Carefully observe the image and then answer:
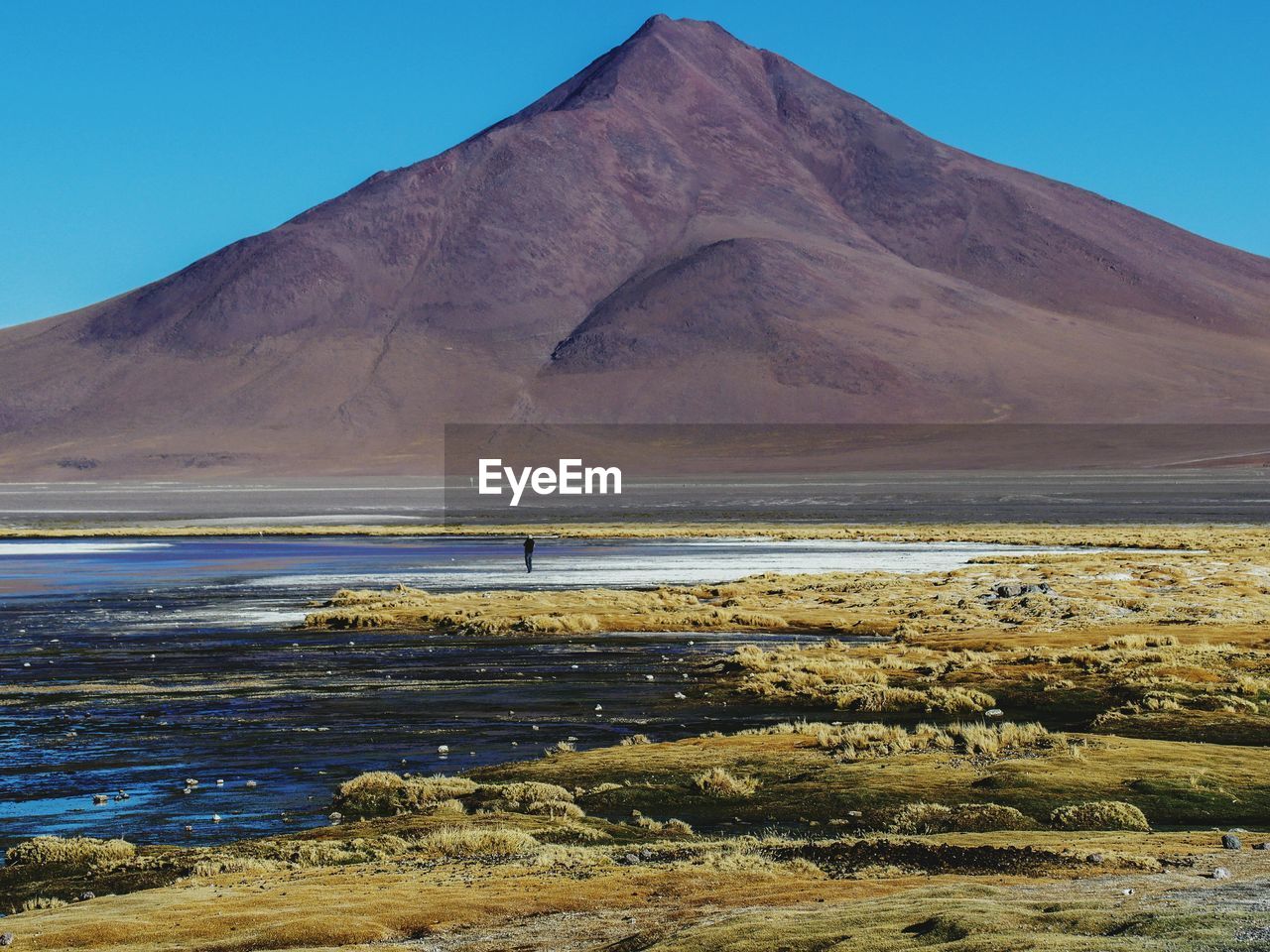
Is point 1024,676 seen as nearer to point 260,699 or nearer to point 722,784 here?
point 722,784

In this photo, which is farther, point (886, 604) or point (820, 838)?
point (886, 604)

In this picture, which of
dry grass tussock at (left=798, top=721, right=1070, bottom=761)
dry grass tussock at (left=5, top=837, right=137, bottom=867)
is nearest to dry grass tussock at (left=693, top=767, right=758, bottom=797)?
dry grass tussock at (left=798, top=721, right=1070, bottom=761)

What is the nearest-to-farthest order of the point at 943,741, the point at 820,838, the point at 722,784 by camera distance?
the point at 820,838
the point at 722,784
the point at 943,741

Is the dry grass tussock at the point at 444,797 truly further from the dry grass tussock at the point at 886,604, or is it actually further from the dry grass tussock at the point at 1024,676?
the dry grass tussock at the point at 886,604

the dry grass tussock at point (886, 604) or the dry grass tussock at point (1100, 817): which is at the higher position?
the dry grass tussock at point (886, 604)

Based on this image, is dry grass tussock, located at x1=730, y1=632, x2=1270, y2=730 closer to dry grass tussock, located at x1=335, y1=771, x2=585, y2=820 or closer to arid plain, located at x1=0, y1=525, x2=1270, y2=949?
arid plain, located at x1=0, y1=525, x2=1270, y2=949

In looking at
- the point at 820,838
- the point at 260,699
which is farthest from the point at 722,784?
the point at 260,699

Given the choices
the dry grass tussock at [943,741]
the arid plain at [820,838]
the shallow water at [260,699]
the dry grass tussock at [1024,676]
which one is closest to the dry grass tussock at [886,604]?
the shallow water at [260,699]

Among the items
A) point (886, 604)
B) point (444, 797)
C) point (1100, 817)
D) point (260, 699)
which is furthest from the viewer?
point (886, 604)

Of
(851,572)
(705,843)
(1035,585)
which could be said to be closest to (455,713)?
(705,843)
